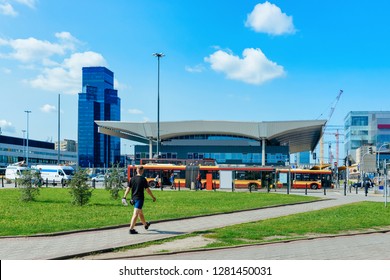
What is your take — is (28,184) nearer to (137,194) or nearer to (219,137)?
(137,194)

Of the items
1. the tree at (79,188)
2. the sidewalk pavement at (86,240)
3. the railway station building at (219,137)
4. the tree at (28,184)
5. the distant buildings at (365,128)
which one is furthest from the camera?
the distant buildings at (365,128)

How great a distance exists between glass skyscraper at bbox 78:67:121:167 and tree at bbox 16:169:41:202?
154 metres

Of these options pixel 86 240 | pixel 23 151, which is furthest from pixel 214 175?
pixel 23 151

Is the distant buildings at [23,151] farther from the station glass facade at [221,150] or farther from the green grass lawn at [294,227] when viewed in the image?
the green grass lawn at [294,227]

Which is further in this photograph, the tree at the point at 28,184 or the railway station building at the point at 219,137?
the railway station building at the point at 219,137

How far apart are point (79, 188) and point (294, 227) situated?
33.2ft

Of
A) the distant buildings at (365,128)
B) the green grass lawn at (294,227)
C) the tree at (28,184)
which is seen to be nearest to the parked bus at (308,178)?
the tree at (28,184)

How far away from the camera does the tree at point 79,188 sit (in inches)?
760

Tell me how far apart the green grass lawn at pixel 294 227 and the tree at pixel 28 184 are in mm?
12556

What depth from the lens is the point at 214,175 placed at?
44.4 meters

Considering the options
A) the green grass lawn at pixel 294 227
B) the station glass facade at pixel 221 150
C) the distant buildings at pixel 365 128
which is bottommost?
the green grass lawn at pixel 294 227

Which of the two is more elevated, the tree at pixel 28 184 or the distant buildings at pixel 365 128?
the distant buildings at pixel 365 128

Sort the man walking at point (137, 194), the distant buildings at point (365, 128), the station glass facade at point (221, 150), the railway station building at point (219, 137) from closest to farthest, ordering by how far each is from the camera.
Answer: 1. the man walking at point (137, 194)
2. the railway station building at point (219, 137)
3. the station glass facade at point (221, 150)
4. the distant buildings at point (365, 128)
